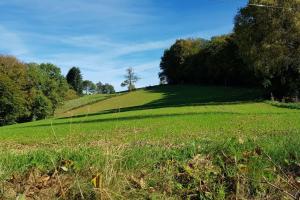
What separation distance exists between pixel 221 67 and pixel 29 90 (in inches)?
1558

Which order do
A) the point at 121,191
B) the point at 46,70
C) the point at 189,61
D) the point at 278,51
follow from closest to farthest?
the point at 121,191
the point at 278,51
the point at 46,70
the point at 189,61

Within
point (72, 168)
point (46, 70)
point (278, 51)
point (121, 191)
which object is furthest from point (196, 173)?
point (46, 70)

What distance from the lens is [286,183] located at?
6.03 m

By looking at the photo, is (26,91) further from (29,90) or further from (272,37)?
→ (272,37)

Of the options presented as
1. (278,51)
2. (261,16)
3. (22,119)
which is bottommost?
(22,119)

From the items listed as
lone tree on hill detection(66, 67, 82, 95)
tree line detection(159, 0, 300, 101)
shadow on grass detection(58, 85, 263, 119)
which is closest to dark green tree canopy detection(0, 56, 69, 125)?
shadow on grass detection(58, 85, 263, 119)

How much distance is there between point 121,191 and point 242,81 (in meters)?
95.6

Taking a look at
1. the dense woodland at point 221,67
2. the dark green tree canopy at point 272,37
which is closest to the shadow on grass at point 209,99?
the dense woodland at point 221,67

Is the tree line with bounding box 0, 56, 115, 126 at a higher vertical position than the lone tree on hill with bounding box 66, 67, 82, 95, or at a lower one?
lower

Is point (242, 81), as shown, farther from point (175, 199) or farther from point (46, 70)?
point (175, 199)

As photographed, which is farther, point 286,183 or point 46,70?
point 46,70

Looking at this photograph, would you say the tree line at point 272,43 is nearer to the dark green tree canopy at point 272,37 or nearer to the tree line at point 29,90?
the dark green tree canopy at point 272,37

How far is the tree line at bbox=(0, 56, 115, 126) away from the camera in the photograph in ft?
291

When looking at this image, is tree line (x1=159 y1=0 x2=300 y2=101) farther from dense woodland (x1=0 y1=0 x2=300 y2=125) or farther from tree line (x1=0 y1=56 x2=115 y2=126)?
tree line (x1=0 y1=56 x2=115 y2=126)
